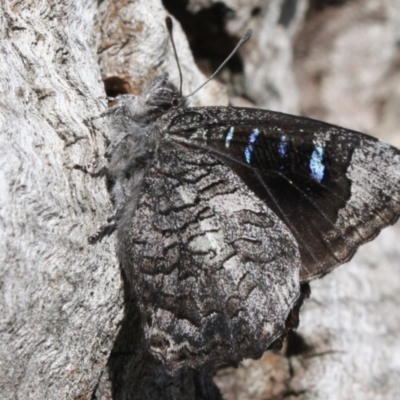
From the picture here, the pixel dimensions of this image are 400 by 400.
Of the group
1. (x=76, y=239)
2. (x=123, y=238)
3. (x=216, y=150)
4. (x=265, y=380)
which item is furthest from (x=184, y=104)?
(x=265, y=380)

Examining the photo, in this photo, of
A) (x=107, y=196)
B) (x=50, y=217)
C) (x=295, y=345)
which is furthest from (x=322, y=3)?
(x=50, y=217)

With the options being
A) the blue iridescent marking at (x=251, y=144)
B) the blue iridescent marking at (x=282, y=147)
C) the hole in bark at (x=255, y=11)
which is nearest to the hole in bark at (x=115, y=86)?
the blue iridescent marking at (x=251, y=144)

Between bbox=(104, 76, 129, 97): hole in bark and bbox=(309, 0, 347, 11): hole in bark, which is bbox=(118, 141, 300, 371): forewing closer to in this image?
bbox=(104, 76, 129, 97): hole in bark

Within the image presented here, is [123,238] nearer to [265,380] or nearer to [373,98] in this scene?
[265,380]

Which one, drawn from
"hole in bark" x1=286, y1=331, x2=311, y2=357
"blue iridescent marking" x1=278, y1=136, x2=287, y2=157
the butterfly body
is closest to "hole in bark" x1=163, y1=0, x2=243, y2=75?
the butterfly body

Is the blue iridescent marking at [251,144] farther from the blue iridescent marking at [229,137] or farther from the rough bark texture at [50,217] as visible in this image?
the rough bark texture at [50,217]

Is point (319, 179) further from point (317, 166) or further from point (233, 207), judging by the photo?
point (233, 207)
